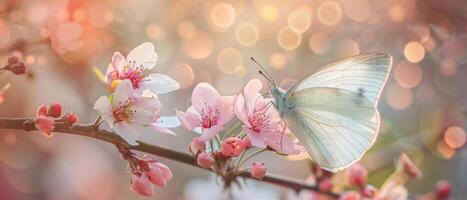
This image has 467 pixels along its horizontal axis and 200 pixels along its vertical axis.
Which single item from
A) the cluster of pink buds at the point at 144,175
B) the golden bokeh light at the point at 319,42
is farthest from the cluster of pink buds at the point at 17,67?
the golden bokeh light at the point at 319,42

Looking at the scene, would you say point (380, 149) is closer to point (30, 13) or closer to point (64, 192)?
point (30, 13)

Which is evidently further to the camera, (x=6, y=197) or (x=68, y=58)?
A: (x=6, y=197)

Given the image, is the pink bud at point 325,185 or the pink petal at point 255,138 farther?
the pink bud at point 325,185

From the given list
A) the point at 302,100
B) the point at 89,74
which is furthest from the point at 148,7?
the point at 302,100

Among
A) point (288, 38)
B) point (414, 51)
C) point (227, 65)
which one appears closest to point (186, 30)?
point (227, 65)

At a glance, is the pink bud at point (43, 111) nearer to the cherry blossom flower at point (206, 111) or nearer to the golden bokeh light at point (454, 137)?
the cherry blossom flower at point (206, 111)

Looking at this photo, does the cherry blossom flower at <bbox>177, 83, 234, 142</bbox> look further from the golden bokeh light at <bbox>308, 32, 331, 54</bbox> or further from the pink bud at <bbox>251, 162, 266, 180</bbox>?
the golden bokeh light at <bbox>308, 32, 331, 54</bbox>

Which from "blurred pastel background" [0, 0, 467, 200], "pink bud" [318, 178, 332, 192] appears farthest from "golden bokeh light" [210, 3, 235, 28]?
"pink bud" [318, 178, 332, 192]
